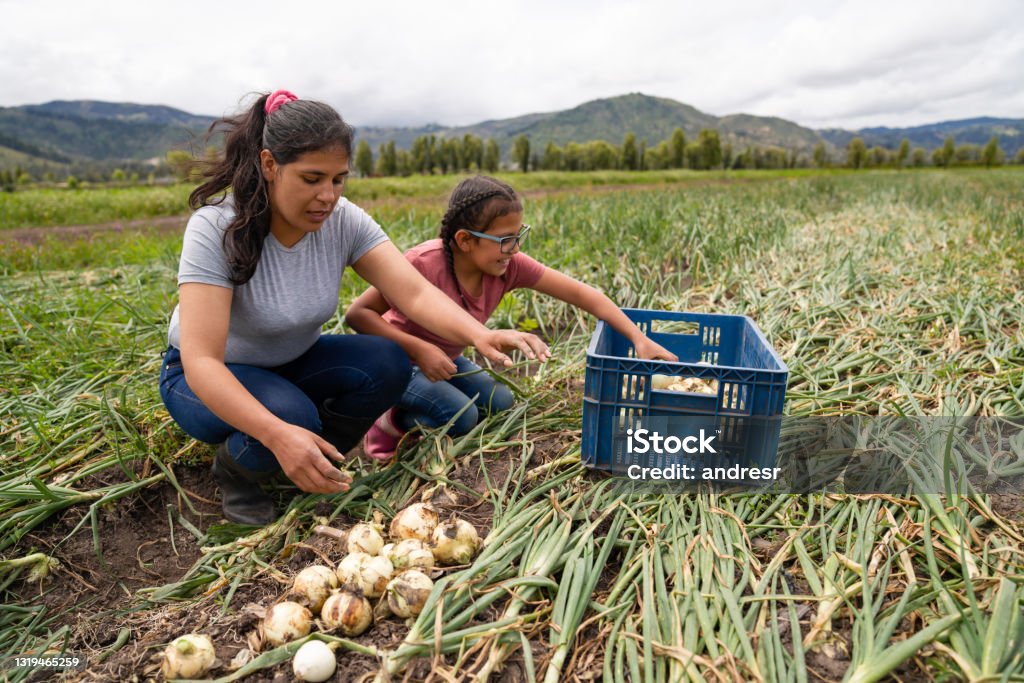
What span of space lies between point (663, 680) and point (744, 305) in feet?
7.99

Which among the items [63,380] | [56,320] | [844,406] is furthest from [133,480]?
[844,406]

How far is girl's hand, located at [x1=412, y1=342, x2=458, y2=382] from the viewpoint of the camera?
74.1 inches

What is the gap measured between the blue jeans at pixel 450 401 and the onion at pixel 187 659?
937 mm

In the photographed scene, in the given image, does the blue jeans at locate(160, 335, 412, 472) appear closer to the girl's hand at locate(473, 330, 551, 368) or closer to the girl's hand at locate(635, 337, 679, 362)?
the girl's hand at locate(473, 330, 551, 368)

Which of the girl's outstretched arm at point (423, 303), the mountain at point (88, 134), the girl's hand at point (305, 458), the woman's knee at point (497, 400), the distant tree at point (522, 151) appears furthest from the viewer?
the mountain at point (88, 134)

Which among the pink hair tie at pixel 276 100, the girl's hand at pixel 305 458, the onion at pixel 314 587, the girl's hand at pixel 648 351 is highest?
the pink hair tie at pixel 276 100

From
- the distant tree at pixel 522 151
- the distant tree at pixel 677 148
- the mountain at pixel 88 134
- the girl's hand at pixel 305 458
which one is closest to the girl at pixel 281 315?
the girl's hand at pixel 305 458

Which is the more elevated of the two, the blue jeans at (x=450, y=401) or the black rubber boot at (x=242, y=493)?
the blue jeans at (x=450, y=401)

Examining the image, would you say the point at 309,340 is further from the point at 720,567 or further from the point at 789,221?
the point at 789,221

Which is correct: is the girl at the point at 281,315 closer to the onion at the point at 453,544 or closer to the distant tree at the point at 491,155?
the onion at the point at 453,544

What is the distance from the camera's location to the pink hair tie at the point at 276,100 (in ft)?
4.91

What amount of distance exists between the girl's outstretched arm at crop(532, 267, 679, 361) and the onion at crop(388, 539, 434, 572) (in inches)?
36.2

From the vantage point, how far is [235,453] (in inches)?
65.8

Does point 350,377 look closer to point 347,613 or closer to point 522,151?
point 347,613
